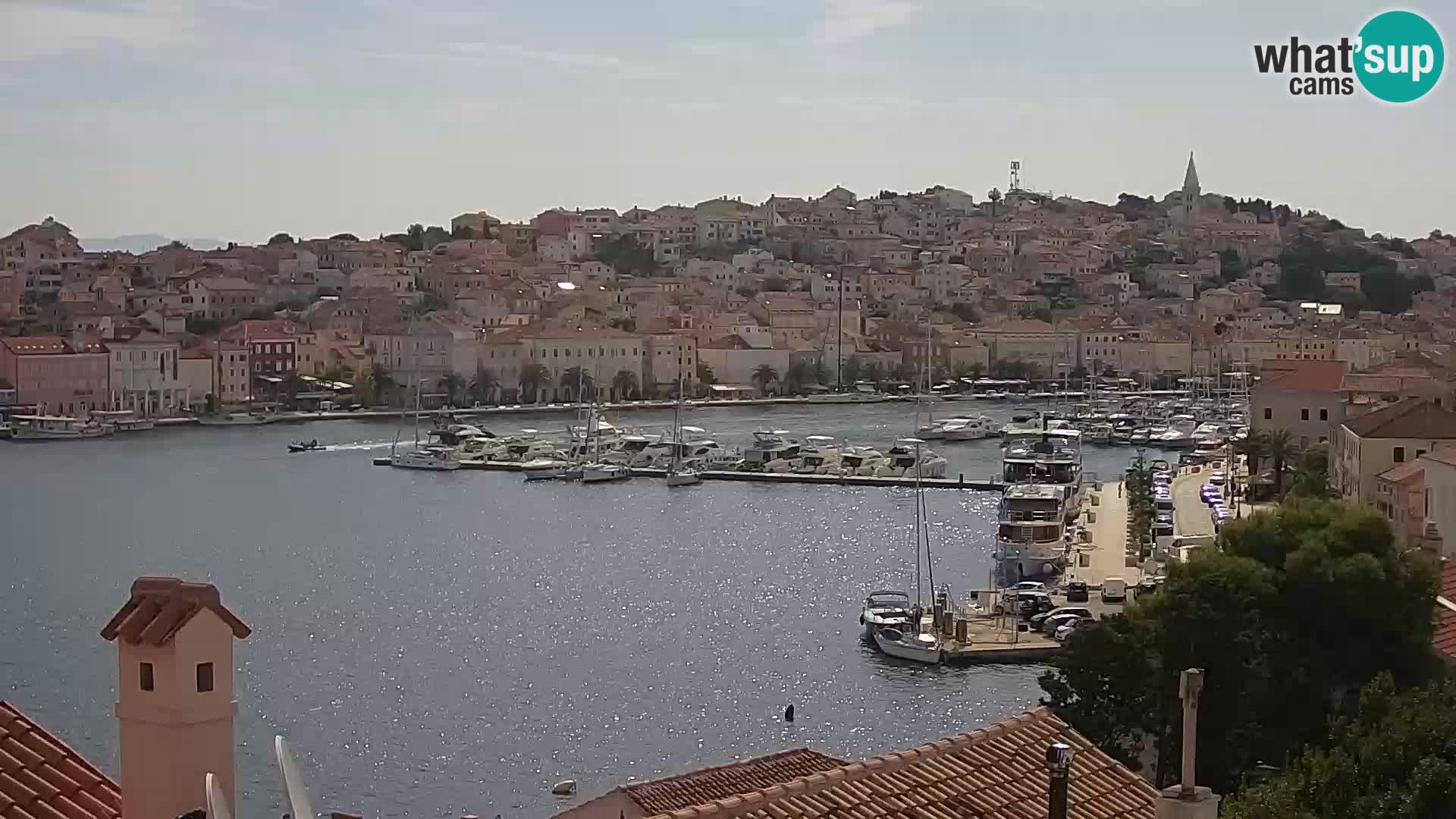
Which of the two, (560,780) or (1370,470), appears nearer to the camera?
(560,780)

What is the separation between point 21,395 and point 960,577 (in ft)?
60.2

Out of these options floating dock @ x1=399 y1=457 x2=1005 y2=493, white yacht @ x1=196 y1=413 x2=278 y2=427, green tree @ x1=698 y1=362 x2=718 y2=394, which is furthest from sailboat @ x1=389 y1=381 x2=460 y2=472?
green tree @ x1=698 y1=362 x2=718 y2=394

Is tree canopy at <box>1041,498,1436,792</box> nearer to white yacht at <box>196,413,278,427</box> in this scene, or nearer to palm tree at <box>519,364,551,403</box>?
white yacht at <box>196,413,278,427</box>

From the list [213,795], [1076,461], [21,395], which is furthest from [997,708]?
[21,395]

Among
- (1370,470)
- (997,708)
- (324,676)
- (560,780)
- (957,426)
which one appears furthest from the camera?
(957,426)

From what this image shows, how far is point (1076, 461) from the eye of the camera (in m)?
16.5

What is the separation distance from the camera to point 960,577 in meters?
11.6

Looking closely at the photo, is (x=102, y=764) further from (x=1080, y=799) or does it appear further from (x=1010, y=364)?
(x=1010, y=364)

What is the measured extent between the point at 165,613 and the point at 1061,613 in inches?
320

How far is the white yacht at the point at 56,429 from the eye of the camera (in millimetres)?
24062

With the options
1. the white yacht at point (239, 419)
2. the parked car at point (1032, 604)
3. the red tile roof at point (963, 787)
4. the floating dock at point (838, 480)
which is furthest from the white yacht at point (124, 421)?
the red tile roof at point (963, 787)

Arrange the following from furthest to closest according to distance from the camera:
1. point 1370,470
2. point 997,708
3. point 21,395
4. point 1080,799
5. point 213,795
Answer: point 21,395
point 1370,470
point 997,708
point 1080,799
point 213,795

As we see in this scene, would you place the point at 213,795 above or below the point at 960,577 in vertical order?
above

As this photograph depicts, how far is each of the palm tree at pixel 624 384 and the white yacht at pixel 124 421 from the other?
703 cm
